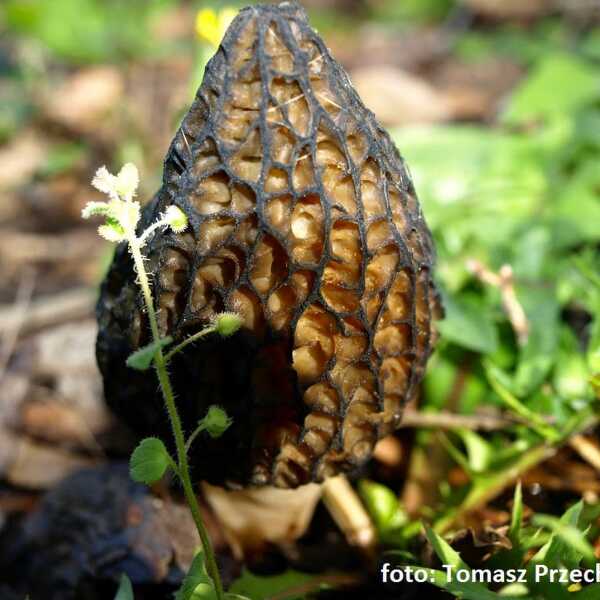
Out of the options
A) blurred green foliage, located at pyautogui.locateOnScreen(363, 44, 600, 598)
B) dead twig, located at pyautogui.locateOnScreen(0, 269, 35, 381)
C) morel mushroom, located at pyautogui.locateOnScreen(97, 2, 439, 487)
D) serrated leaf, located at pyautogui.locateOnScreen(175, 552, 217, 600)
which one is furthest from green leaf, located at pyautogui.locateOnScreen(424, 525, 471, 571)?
dead twig, located at pyautogui.locateOnScreen(0, 269, 35, 381)

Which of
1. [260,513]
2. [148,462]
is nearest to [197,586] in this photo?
[148,462]

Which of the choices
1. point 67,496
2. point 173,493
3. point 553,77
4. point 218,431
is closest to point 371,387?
point 218,431

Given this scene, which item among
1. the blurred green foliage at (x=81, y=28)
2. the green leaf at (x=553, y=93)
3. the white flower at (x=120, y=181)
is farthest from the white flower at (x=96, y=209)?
the blurred green foliage at (x=81, y=28)

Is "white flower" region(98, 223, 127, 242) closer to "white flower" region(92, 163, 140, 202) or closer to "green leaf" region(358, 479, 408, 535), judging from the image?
"white flower" region(92, 163, 140, 202)

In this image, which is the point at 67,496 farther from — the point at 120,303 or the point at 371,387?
the point at 371,387

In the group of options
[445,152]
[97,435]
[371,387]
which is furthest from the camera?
[445,152]

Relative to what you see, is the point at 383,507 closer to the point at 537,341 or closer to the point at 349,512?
the point at 349,512

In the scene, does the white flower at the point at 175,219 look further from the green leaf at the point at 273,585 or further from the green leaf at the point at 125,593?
the green leaf at the point at 273,585
